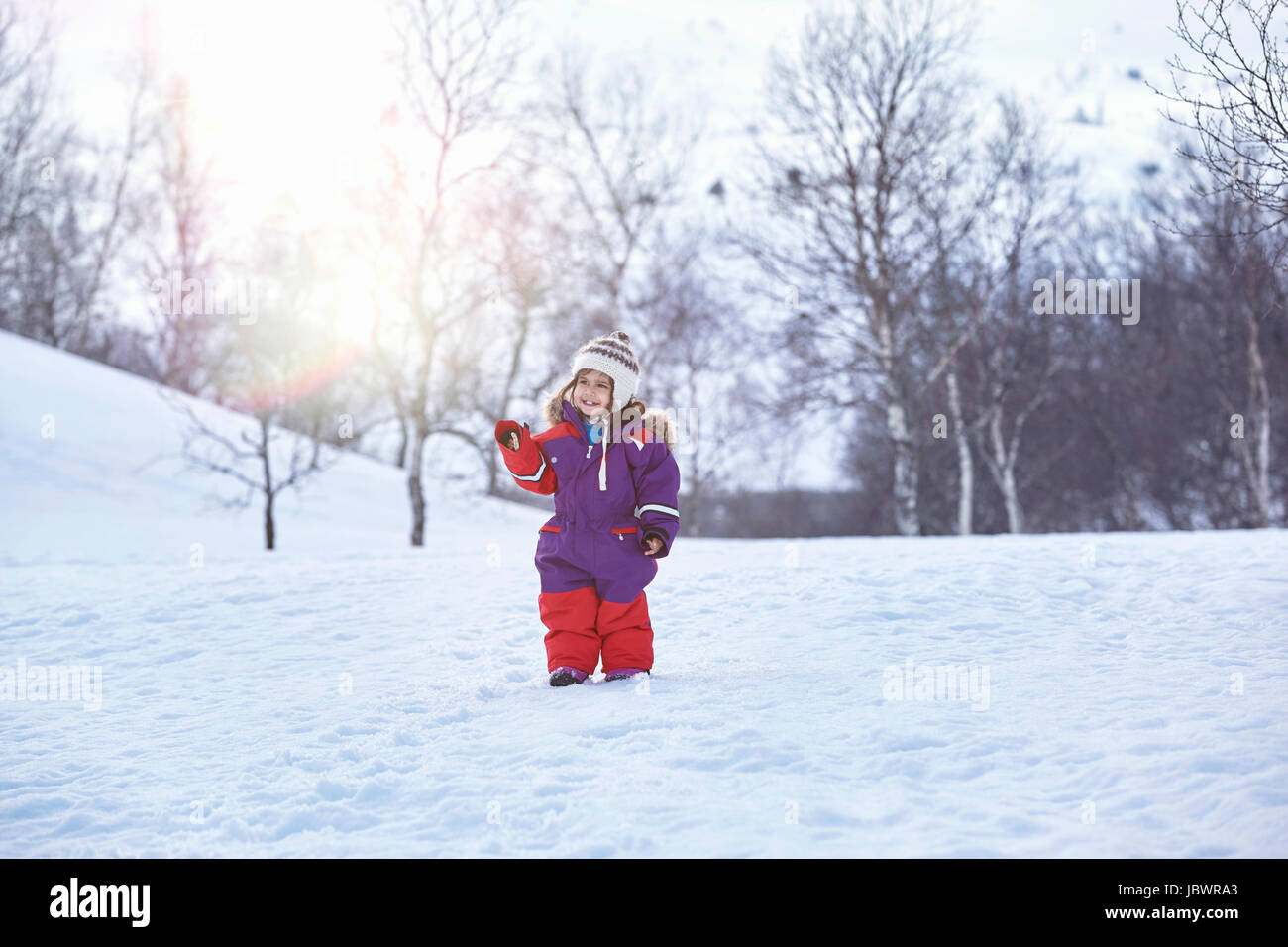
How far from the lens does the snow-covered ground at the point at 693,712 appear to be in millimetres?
2875

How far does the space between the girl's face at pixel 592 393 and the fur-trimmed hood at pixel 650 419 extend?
87 mm

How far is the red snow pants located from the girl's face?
82cm

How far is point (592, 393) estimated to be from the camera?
452cm

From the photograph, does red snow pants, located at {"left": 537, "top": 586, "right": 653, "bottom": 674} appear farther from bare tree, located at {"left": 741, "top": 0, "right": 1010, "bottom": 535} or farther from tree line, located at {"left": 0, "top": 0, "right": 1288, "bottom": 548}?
bare tree, located at {"left": 741, "top": 0, "right": 1010, "bottom": 535}

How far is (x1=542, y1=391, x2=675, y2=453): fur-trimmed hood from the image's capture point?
452cm

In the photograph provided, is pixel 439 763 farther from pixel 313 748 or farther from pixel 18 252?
pixel 18 252

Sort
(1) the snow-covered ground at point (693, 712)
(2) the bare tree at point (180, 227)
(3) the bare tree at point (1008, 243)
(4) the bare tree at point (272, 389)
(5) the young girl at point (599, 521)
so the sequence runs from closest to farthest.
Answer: (1) the snow-covered ground at point (693, 712) → (5) the young girl at point (599, 521) → (4) the bare tree at point (272, 389) → (3) the bare tree at point (1008, 243) → (2) the bare tree at point (180, 227)

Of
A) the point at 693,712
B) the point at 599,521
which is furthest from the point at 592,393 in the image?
the point at 693,712

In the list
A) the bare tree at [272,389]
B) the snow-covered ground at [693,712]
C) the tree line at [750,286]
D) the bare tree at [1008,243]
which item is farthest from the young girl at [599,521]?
the bare tree at [1008,243]

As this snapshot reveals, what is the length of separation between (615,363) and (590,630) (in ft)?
4.06

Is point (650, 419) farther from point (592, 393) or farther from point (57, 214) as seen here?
point (57, 214)

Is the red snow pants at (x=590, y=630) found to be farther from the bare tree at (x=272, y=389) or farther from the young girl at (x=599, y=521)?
the bare tree at (x=272, y=389)
